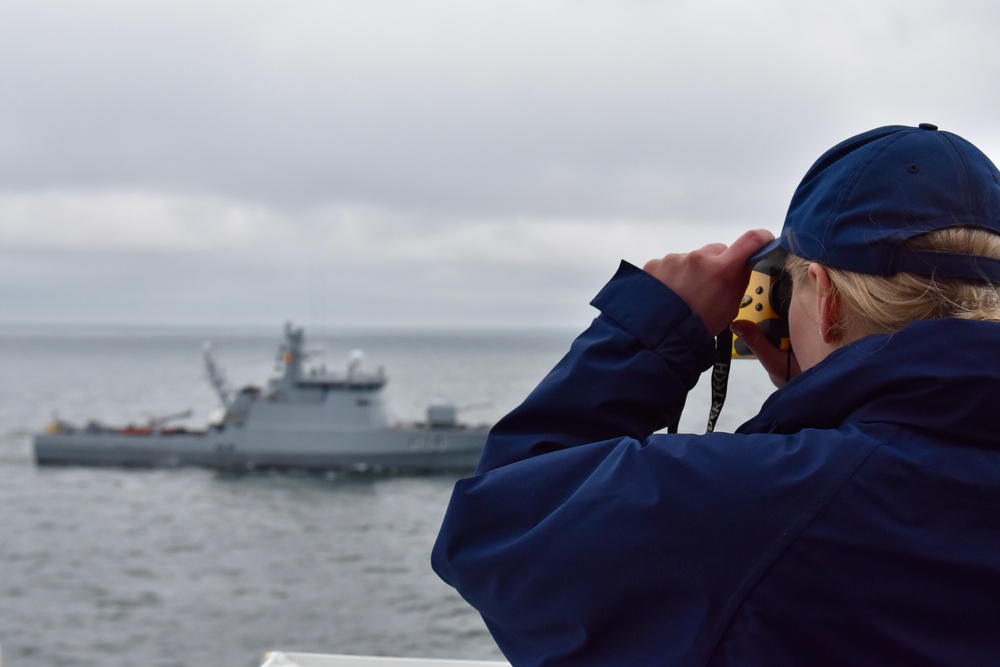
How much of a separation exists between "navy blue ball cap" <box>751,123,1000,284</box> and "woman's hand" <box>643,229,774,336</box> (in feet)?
0.37

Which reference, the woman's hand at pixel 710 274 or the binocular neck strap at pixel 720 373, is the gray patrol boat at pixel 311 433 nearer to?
the binocular neck strap at pixel 720 373

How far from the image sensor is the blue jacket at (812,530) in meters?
0.84

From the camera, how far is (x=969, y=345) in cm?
85

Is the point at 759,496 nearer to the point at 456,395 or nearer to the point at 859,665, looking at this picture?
the point at 859,665

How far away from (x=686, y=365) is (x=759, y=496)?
0.79 ft

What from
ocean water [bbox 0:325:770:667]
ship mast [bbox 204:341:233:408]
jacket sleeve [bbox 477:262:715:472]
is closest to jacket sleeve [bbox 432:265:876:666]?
jacket sleeve [bbox 477:262:715:472]

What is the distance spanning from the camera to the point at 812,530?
0.84 metres

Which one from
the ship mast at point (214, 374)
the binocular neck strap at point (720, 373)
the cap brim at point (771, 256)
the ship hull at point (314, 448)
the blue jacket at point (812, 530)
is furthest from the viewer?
the ship mast at point (214, 374)

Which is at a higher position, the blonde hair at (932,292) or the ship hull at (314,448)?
the blonde hair at (932,292)

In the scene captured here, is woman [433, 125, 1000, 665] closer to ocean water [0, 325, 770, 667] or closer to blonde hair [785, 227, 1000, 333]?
blonde hair [785, 227, 1000, 333]

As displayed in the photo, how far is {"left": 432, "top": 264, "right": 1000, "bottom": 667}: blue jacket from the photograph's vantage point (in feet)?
2.76

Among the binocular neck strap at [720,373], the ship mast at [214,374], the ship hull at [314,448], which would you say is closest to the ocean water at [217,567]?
the ship hull at [314,448]

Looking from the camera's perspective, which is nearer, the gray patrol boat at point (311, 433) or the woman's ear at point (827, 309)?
the woman's ear at point (827, 309)

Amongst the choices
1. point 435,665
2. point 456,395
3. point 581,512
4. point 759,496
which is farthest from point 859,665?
point 456,395
